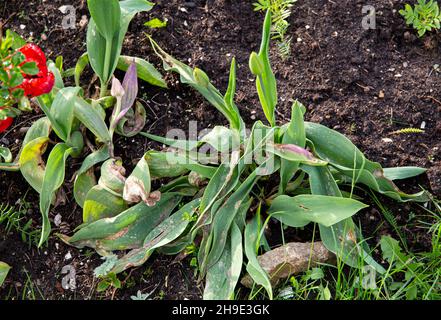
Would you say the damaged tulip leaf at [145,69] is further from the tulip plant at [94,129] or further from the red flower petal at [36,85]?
the red flower petal at [36,85]

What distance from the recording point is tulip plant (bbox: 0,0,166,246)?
257cm

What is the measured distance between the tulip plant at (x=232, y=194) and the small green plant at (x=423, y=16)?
0.74m

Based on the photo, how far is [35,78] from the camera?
87.5 inches

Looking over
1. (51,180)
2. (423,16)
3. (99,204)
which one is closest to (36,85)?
(51,180)

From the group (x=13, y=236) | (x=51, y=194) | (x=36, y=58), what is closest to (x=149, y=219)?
(x=51, y=194)

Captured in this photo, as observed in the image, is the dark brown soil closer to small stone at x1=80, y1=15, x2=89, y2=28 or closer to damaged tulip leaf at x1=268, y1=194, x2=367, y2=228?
small stone at x1=80, y1=15, x2=89, y2=28

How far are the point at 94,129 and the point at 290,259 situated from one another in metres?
0.93

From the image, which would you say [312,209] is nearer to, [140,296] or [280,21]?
[140,296]

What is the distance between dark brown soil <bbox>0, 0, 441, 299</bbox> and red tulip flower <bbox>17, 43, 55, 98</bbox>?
2.15 ft

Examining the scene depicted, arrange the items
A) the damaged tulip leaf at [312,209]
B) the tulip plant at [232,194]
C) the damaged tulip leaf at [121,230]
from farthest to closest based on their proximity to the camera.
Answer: the damaged tulip leaf at [121,230], the tulip plant at [232,194], the damaged tulip leaf at [312,209]

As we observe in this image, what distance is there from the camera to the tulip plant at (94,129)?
8.45 ft

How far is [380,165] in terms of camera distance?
2562 millimetres

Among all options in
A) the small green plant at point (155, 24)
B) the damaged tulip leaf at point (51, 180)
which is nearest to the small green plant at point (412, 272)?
the damaged tulip leaf at point (51, 180)

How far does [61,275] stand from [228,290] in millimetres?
684
